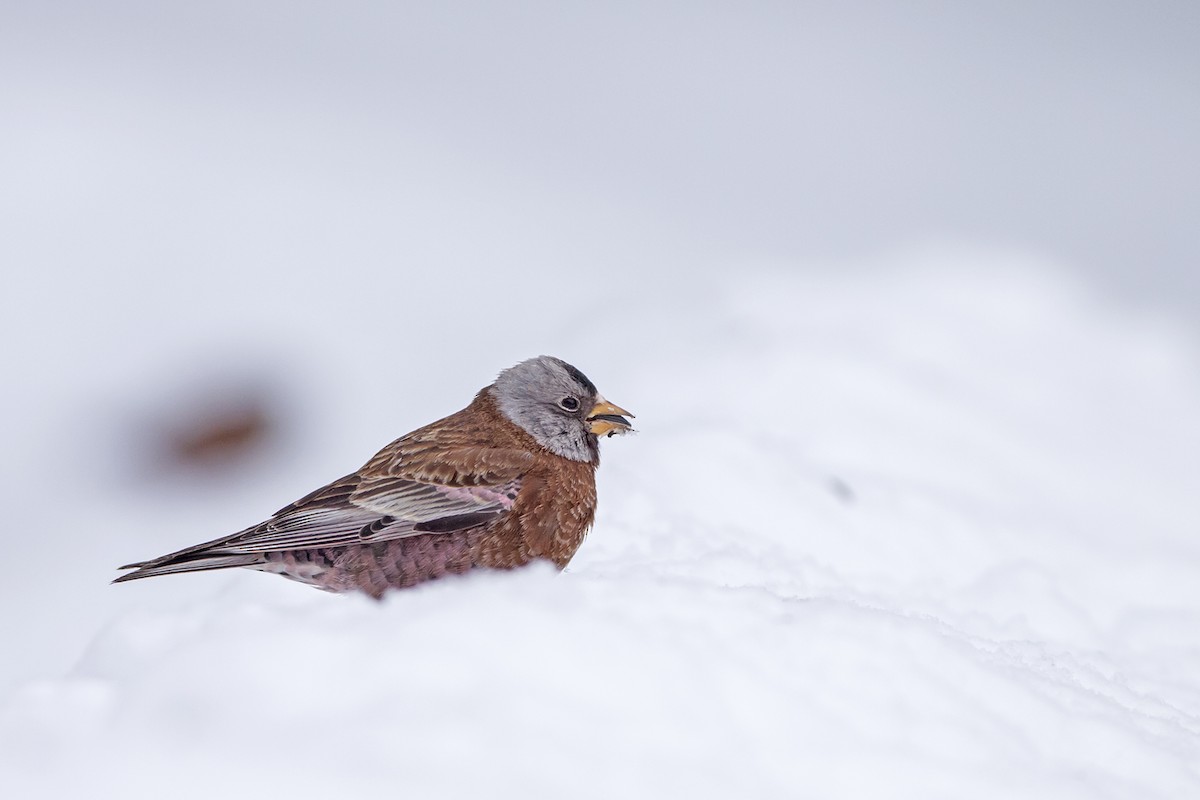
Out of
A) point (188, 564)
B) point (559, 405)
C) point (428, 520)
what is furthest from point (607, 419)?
point (188, 564)

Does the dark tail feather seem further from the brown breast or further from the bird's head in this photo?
the bird's head

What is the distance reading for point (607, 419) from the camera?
13.3ft

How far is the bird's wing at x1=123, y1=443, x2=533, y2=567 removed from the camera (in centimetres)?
355

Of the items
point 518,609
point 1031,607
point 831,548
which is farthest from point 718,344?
point 518,609

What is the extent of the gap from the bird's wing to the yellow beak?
356mm

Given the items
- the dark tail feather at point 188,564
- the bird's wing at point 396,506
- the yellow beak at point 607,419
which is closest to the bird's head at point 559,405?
the yellow beak at point 607,419

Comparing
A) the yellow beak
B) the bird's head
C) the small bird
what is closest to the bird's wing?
the small bird

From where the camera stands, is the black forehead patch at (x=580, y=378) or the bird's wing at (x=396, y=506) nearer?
the bird's wing at (x=396, y=506)

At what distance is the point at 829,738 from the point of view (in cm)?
242

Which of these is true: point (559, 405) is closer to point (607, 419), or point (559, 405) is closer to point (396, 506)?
point (607, 419)

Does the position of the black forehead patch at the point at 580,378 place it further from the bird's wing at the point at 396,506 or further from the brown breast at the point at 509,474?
the bird's wing at the point at 396,506

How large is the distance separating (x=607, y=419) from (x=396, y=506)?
32.8 inches

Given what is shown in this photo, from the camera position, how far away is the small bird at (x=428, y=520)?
11.5ft

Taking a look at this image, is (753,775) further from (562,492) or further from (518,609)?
(562,492)
